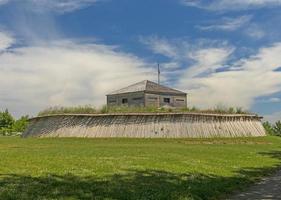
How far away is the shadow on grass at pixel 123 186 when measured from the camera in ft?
41.7

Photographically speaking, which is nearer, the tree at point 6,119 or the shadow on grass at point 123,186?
the shadow on grass at point 123,186

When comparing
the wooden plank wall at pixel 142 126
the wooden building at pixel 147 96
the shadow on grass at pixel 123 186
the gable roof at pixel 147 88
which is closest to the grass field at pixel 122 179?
the shadow on grass at pixel 123 186

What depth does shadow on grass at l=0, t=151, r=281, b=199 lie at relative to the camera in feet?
41.7

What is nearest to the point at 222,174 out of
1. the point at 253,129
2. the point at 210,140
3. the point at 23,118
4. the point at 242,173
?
the point at 242,173

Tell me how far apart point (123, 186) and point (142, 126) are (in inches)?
1628

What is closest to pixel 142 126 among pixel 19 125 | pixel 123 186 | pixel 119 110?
pixel 119 110

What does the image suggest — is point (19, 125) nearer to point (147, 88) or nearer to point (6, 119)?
point (6, 119)

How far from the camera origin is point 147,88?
6744 centimetres

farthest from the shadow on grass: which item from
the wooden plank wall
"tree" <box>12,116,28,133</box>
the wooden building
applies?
"tree" <box>12,116,28,133</box>

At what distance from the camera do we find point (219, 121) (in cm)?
5872

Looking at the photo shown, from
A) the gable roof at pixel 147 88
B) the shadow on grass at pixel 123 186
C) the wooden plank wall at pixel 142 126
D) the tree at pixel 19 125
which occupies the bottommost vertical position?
the shadow on grass at pixel 123 186

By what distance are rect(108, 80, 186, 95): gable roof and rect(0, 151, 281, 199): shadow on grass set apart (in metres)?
49.1

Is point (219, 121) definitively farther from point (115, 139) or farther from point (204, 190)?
point (204, 190)

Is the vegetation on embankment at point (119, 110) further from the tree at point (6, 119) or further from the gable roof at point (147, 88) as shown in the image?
the tree at point (6, 119)
